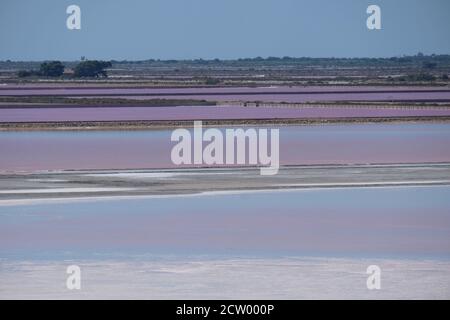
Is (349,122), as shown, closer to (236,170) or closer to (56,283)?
(236,170)

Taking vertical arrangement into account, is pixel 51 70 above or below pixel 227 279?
above

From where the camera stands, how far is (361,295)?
11008mm

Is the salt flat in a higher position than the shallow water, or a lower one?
lower

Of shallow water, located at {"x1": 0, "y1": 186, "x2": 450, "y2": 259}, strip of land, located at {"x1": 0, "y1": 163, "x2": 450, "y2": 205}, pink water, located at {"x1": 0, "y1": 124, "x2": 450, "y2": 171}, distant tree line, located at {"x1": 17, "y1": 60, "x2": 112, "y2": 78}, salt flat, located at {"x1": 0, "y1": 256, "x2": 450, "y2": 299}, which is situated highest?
distant tree line, located at {"x1": 17, "y1": 60, "x2": 112, "y2": 78}

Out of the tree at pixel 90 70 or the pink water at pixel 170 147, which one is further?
the tree at pixel 90 70

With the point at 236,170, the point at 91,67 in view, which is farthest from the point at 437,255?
the point at 91,67

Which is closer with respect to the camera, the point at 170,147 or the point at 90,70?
the point at 170,147

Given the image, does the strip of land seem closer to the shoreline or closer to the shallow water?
the shallow water

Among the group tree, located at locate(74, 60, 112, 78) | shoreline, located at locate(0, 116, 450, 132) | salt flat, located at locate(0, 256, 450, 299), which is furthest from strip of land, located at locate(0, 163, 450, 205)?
tree, located at locate(74, 60, 112, 78)

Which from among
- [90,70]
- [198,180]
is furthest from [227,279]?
[90,70]

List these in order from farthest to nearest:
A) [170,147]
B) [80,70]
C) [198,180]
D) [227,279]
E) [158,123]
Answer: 1. [80,70]
2. [158,123]
3. [170,147]
4. [198,180]
5. [227,279]

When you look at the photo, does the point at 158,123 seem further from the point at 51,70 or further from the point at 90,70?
the point at 51,70

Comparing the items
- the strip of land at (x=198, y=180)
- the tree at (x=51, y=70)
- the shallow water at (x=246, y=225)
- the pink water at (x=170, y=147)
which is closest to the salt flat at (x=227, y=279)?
the shallow water at (x=246, y=225)

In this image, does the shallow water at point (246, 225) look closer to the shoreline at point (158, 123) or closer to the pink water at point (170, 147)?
the pink water at point (170, 147)
